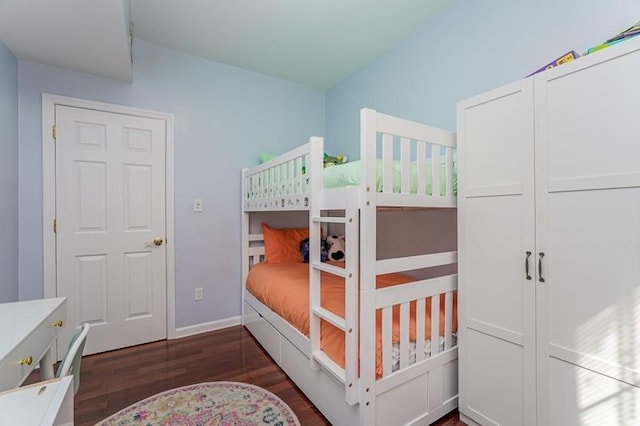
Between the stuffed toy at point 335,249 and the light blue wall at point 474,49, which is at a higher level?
the light blue wall at point 474,49

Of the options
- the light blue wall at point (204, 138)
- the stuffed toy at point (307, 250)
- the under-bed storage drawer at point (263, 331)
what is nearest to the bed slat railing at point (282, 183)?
the light blue wall at point (204, 138)

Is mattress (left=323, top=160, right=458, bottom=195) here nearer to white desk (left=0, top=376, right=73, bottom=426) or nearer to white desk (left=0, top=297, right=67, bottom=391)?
white desk (left=0, top=376, right=73, bottom=426)

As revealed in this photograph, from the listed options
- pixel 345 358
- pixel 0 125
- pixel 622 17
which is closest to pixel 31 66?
pixel 0 125

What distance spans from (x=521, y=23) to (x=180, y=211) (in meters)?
2.86

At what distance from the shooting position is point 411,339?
1.54 meters

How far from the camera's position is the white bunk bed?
1.35 metres

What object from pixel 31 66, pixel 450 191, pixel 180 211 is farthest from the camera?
pixel 180 211

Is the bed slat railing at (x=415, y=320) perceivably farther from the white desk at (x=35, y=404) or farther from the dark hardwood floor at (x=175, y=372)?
the white desk at (x=35, y=404)

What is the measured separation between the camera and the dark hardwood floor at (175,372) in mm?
1716

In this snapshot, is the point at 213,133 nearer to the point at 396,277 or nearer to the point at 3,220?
the point at 3,220

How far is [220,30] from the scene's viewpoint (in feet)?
7.86

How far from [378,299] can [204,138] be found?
2.26 meters

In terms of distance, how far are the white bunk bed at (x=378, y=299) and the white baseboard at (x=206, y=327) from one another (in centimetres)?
124

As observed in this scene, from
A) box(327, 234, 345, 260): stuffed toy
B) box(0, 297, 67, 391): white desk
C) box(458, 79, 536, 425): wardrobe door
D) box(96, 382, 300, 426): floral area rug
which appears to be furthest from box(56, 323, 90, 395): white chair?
box(327, 234, 345, 260): stuffed toy
